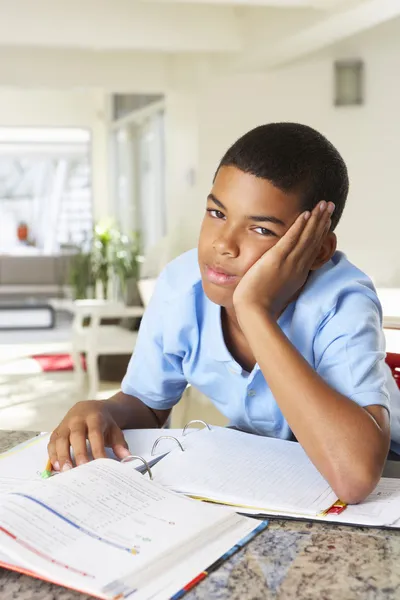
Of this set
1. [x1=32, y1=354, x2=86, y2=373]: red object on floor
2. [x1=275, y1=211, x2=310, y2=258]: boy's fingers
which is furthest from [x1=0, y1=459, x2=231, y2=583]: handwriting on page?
[x1=32, y1=354, x2=86, y2=373]: red object on floor

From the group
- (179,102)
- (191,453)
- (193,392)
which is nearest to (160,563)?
(191,453)

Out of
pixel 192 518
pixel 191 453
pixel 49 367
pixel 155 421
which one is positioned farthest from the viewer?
pixel 49 367

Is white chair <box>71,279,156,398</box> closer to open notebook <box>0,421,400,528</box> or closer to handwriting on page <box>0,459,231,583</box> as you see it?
open notebook <box>0,421,400,528</box>

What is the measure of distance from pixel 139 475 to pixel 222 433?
269mm

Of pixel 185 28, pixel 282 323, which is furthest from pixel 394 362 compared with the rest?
pixel 185 28

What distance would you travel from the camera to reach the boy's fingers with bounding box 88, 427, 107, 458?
1.01m

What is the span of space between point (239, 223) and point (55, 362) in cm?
514

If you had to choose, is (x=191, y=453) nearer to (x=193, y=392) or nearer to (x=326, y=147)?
(x=326, y=147)

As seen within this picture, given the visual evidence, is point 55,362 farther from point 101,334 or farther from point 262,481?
point 262,481

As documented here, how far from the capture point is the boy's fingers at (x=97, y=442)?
1.01m

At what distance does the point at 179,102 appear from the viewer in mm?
6070

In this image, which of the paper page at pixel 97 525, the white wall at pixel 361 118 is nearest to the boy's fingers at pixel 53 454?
the paper page at pixel 97 525

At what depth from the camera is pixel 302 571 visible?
27.6 inches

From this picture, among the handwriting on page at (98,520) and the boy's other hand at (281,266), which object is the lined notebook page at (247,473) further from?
the boy's other hand at (281,266)
